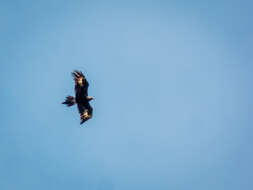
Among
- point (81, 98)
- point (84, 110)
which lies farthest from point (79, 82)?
point (84, 110)

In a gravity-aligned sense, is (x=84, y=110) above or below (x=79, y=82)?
below

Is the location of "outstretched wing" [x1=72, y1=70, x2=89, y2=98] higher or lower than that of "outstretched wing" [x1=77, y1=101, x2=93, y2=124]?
higher

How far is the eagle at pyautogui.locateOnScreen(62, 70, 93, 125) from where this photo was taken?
4153cm

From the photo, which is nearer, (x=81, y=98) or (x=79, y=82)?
(x=79, y=82)

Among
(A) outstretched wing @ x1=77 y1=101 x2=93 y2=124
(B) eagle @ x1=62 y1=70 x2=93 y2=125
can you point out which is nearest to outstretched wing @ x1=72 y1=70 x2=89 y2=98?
(B) eagle @ x1=62 y1=70 x2=93 y2=125

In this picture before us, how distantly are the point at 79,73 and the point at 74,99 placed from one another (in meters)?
2.76

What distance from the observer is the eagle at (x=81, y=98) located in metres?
41.5

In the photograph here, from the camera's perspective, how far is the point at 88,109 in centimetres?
4344

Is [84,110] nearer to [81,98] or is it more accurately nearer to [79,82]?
[81,98]

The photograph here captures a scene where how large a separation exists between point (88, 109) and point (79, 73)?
3.96 meters

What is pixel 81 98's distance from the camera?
43000mm

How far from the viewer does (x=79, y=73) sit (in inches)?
1635

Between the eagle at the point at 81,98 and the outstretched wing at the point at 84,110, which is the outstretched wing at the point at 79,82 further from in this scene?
the outstretched wing at the point at 84,110

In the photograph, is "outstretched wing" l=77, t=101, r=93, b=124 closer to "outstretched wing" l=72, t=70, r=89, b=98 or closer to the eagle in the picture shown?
the eagle
